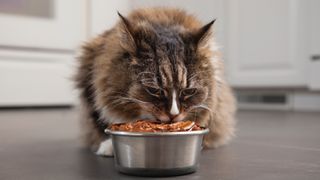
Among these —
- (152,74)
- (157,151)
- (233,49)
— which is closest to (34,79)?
(233,49)

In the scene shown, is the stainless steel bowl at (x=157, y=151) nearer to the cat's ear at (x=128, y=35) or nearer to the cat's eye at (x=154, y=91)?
the cat's eye at (x=154, y=91)

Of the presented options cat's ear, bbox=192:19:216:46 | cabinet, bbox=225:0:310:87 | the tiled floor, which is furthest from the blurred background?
cat's ear, bbox=192:19:216:46

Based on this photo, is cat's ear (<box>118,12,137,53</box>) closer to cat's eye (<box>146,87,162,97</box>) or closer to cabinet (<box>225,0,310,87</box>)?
cat's eye (<box>146,87,162,97</box>)

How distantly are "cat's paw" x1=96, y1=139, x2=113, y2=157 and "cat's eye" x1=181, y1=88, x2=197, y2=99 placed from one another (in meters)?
0.30

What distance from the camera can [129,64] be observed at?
3.70 ft

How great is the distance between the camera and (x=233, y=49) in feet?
11.6

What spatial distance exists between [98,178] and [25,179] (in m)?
0.15

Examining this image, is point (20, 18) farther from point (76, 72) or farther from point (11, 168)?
point (11, 168)

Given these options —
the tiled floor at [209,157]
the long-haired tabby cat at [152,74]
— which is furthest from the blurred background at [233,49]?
the long-haired tabby cat at [152,74]

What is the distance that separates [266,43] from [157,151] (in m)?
2.50

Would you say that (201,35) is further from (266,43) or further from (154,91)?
(266,43)

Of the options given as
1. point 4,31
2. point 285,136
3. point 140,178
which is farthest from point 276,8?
point 140,178

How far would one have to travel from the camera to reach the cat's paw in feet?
4.13

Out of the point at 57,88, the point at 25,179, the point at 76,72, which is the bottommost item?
the point at 57,88
